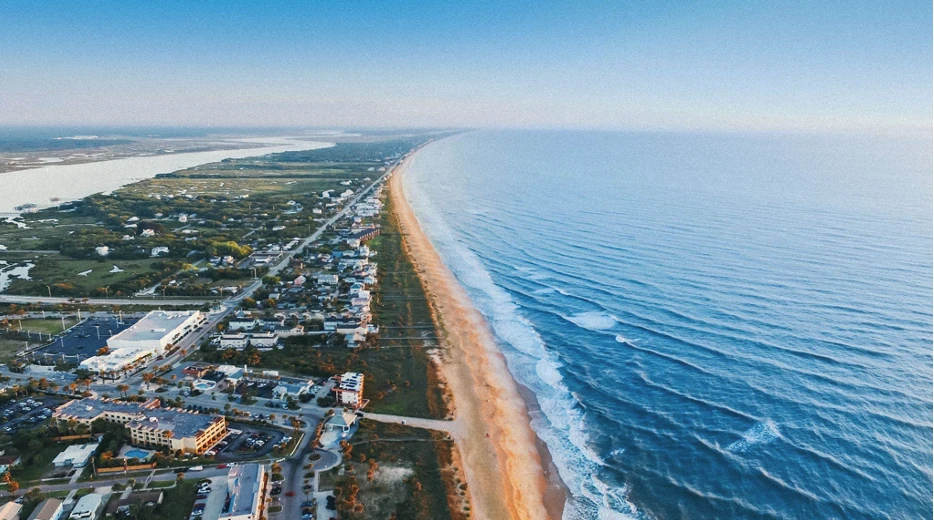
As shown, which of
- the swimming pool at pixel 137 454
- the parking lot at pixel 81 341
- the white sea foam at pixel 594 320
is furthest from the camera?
the white sea foam at pixel 594 320

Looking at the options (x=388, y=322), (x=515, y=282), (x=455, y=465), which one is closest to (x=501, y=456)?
(x=455, y=465)

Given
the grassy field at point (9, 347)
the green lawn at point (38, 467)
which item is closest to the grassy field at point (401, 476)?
the green lawn at point (38, 467)

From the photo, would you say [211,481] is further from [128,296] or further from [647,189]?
[647,189]

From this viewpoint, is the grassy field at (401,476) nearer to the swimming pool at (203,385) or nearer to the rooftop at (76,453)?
the swimming pool at (203,385)

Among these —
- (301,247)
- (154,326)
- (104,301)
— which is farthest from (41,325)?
(301,247)

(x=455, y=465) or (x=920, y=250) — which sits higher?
(x=920, y=250)

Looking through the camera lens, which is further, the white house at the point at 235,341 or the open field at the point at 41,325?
the open field at the point at 41,325

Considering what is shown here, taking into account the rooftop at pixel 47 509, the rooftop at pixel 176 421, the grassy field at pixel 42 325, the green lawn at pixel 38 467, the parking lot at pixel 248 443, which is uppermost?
the rooftop at pixel 176 421

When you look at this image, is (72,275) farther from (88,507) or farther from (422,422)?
(422,422)
